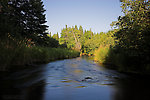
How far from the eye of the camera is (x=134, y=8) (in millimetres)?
9266

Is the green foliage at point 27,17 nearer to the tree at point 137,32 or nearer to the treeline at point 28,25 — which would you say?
the treeline at point 28,25

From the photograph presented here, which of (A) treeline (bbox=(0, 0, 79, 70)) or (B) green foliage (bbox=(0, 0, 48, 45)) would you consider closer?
(A) treeline (bbox=(0, 0, 79, 70))

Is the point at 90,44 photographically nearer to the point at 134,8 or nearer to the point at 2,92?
the point at 134,8

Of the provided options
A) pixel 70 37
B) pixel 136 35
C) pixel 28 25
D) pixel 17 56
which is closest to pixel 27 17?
pixel 28 25

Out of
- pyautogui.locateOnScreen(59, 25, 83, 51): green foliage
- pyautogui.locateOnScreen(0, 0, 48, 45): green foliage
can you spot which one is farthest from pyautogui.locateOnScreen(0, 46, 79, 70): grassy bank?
pyautogui.locateOnScreen(59, 25, 83, 51): green foliage

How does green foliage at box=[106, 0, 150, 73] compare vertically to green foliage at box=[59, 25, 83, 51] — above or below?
below

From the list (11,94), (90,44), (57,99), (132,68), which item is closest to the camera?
(57,99)

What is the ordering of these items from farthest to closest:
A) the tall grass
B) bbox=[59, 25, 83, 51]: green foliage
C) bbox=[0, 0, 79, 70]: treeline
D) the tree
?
bbox=[59, 25, 83, 51]: green foliage
bbox=[0, 0, 79, 70]: treeline
the tall grass
the tree

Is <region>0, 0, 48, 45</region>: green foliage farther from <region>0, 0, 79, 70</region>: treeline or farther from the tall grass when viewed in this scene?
the tall grass

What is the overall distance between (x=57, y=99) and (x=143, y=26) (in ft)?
22.4

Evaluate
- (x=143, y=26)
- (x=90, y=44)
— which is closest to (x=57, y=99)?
(x=143, y=26)

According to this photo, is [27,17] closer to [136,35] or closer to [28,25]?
[28,25]

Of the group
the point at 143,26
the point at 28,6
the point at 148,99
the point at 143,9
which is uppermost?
the point at 28,6

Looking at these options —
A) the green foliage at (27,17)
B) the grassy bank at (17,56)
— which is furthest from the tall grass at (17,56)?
the green foliage at (27,17)
